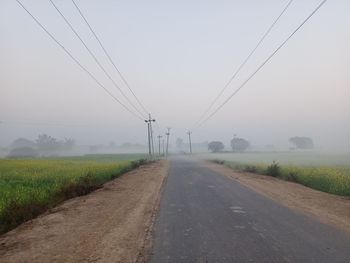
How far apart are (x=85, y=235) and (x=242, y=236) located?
145 inches

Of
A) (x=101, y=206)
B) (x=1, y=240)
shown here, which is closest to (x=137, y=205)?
(x=101, y=206)

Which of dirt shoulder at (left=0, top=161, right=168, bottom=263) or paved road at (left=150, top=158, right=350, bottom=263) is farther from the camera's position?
dirt shoulder at (left=0, top=161, right=168, bottom=263)

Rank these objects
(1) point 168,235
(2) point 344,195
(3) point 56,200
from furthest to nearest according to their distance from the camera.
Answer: (2) point 344,195 < (3) point 56,200 < (1) point 168,235

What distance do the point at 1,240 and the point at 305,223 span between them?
762cm

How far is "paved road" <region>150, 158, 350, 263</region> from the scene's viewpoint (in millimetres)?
7164

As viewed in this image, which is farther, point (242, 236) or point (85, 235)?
point (85, 235)

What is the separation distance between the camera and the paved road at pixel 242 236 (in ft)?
23.5

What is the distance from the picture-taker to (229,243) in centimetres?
816

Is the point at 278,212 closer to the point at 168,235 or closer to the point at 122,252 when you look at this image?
the point at 168,235

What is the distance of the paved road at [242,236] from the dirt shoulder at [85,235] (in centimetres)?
51

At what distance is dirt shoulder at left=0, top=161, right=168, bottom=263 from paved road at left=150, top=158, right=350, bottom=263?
1.67ft

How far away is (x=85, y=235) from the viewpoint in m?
9.31

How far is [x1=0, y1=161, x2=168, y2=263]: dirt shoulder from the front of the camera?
7.47m

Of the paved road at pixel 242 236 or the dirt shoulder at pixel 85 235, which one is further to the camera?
the dirt shoulder at pixel 85 235
